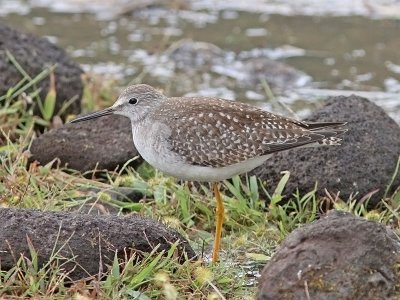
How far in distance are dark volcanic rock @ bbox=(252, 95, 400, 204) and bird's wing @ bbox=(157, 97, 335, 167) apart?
531mm

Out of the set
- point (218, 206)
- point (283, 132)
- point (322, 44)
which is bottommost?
point (322, 44)

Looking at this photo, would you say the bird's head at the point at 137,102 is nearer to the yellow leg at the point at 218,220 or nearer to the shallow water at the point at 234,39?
the yellow leg at the point at 218,220

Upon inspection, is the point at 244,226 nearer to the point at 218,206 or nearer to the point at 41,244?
the point at 218,206

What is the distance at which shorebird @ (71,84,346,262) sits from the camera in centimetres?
662

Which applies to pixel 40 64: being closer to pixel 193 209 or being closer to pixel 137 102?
pixel 137 102

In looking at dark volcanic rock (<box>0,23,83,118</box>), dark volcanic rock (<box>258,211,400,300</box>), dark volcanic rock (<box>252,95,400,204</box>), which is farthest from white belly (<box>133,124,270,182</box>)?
dark volcanic rock (<box>0,23,83,118</box>)

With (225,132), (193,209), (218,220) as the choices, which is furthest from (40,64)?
(218,220)

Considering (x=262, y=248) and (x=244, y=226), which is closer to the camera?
(x=262, y=248)

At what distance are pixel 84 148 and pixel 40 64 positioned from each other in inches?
67.1

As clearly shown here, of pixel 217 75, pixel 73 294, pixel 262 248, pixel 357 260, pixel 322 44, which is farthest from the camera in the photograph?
pixel 322 44

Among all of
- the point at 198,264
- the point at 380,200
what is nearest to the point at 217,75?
the point at 380,200

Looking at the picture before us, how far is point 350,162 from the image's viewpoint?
7.45m

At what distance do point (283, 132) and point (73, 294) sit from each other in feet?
6.75

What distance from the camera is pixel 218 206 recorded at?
6840mm
